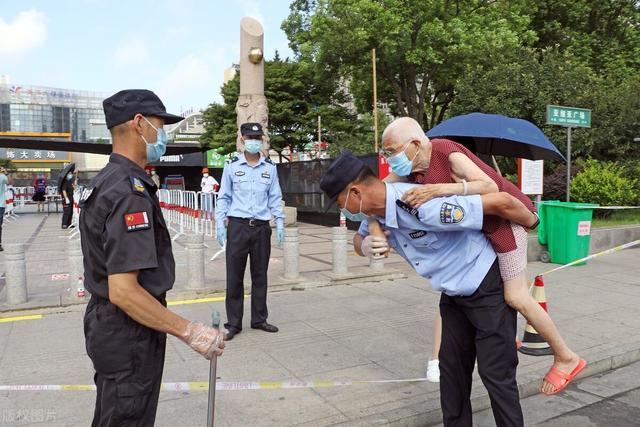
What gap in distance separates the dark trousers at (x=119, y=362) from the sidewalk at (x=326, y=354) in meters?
1.42

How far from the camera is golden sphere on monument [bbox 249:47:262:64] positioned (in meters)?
14.5

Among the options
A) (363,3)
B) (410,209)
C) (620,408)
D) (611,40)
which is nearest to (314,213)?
(363,3)

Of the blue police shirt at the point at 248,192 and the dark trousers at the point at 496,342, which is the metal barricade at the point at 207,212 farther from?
the dark trousers at the point at 496,342

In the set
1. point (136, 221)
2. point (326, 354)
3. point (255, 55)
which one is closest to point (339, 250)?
point (326, 354)

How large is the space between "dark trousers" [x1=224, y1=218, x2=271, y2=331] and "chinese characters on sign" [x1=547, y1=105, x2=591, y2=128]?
670 centimetres

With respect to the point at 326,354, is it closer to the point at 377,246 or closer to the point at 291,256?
the point at 377,246

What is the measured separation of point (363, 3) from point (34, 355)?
1878 cm

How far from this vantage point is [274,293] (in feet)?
23.6

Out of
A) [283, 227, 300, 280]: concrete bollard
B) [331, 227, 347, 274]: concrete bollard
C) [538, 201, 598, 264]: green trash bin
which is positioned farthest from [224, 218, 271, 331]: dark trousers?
[538, 201, 598, 264]: green trash bin

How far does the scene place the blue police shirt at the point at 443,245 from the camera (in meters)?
2.35

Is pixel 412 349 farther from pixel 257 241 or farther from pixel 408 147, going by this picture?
pixel 408 147

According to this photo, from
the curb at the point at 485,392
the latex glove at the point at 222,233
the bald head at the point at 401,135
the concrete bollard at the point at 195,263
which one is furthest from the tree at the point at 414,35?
the bald head at the point at 401,135

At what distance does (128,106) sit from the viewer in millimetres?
2164

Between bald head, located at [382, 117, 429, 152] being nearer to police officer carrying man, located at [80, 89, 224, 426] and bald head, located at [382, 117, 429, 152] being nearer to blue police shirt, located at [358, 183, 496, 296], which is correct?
blue police shirt, located at [358, 183, 496, 296]
